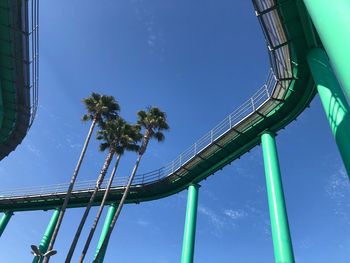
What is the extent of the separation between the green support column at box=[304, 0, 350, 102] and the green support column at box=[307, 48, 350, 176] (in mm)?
→ 6474

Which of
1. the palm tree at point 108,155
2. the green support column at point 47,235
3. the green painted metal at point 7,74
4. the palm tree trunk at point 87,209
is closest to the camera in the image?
the green painted metal at point 7,74

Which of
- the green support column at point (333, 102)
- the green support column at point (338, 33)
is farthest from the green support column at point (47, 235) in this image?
the green support column at point (338, 33)

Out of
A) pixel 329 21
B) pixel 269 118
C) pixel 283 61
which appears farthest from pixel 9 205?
pixel 329 21

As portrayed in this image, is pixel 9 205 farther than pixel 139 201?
Yes

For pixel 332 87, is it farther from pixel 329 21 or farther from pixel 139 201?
pixel 139 201

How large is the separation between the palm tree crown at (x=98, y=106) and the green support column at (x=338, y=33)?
24.8m

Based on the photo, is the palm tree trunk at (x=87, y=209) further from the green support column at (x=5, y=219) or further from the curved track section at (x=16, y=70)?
the green support column at (x=5, y=219)

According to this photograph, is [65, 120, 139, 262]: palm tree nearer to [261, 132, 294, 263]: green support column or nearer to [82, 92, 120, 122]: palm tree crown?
[82, 92, 120, 122]: palm tree crown

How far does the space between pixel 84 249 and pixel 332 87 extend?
63.7ft

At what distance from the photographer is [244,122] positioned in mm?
20125

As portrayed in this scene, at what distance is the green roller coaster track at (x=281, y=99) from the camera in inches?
207

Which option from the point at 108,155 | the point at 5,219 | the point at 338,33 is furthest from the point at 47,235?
the point at 338,33

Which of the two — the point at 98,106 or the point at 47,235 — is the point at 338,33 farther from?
the point at 47,235

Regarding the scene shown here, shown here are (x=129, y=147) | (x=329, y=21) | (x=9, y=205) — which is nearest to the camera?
(x=329, y=21)
